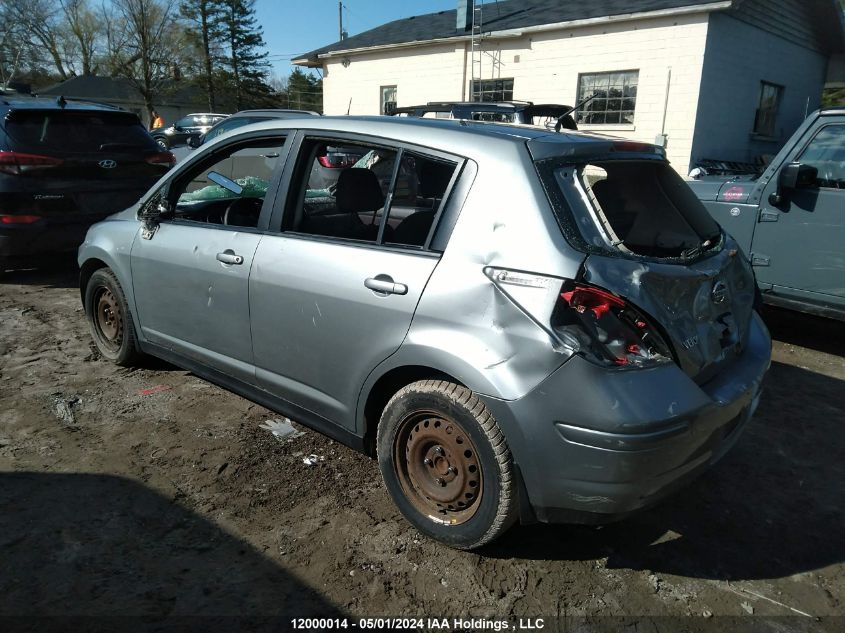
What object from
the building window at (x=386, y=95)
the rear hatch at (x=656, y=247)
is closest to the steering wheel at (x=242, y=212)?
the rear hatch at (x=656, y=247)

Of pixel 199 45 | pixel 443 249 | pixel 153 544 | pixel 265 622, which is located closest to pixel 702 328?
pixel 443 249

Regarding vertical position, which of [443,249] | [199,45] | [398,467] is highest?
[199,45]

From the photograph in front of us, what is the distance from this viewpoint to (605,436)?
2186mm

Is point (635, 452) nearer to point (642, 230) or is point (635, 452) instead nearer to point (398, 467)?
point (398, 467)

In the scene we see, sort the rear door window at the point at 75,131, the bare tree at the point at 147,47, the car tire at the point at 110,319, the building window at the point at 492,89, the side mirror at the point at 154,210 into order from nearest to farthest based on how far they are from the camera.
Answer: the side mirror at the point at 154,210
the car tire at the point at 110,319
the rear door window at the point at 75,131
the building window at the point at 492,89
the bare tree at the point at 147,47

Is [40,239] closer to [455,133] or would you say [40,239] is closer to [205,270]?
[205,270]

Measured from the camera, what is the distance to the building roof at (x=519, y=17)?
44.6ft

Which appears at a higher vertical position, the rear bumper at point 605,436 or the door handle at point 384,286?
the door handle at point 384,286

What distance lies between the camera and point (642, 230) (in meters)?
3.07

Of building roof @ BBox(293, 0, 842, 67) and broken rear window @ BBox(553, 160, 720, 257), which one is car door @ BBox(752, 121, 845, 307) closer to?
broken rear window @ BBox(553, 160, 720, 257)

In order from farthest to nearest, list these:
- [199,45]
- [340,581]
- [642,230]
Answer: [199,45] < [642,230] < [340,581]

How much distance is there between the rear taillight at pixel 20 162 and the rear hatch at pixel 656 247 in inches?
217

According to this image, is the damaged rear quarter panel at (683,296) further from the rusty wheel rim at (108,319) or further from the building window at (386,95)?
the building window at (386,95)

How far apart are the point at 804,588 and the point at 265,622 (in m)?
2.11
